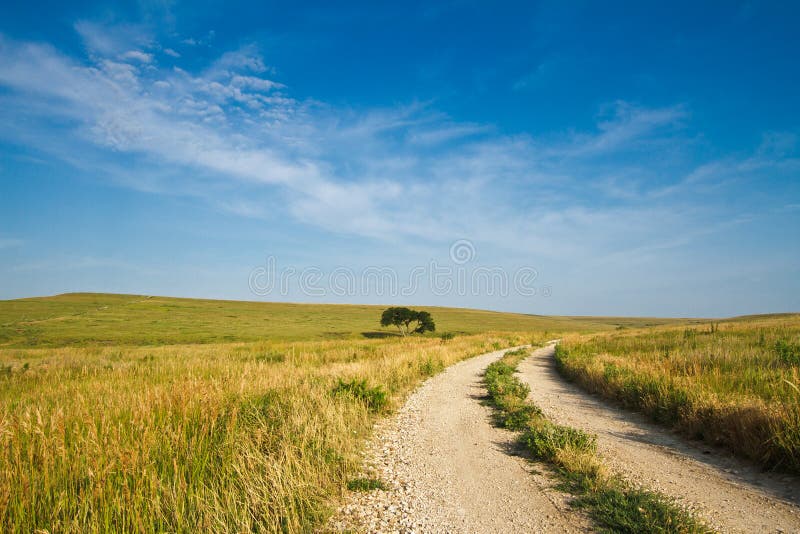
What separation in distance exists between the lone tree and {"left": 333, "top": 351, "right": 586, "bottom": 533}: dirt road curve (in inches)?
2458

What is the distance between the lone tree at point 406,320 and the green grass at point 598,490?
207ft

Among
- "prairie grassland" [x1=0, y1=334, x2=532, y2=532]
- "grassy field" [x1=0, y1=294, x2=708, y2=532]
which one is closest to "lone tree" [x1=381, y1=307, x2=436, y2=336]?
"grassy field" [x1=0, y1=294, x2=708, y2=532]

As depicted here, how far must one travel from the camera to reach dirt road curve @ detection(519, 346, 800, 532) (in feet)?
13.6

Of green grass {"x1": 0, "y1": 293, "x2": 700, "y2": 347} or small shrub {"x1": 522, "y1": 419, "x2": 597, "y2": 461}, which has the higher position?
small shrub {"x1": 522, "y1": 419, "x2": 597, "y2": 461}

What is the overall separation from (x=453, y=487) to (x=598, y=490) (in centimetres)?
186

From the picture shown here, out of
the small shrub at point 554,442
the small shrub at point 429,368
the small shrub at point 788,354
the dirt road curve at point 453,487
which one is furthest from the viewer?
the small shrub at point 429,368

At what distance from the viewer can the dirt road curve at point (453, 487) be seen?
4062 mm

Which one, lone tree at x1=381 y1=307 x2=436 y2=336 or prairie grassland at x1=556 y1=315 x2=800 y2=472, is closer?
prairie grassland at x1=556 y1=315 x2=800 y2=472

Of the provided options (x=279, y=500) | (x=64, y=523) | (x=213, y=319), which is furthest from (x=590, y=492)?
(x=213, y=319)

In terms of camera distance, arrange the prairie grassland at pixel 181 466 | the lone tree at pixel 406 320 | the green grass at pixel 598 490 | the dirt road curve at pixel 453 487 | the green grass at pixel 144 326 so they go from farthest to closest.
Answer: the lone tree at pixel 406 320 < the green grass at pixel 144 326 < the dirt road curve at pixel 453 487 < the prairie grassland at pixel 181 466 < the green grass at pixel 598 490

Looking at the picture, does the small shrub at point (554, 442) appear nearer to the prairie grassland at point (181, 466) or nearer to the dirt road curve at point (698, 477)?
the dirt road curve at point (698, 477)

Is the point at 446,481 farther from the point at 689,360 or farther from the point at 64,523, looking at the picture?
the point at 689,360

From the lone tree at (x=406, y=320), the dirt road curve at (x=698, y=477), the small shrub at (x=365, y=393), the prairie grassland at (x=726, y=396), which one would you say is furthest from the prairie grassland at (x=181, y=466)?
the lone tree at (x=406, y=320)

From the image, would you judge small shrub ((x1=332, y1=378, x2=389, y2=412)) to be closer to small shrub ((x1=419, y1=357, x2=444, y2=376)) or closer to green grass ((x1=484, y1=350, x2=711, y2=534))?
green grass ((x1=484, y1=350, x2=711, y2=534))
